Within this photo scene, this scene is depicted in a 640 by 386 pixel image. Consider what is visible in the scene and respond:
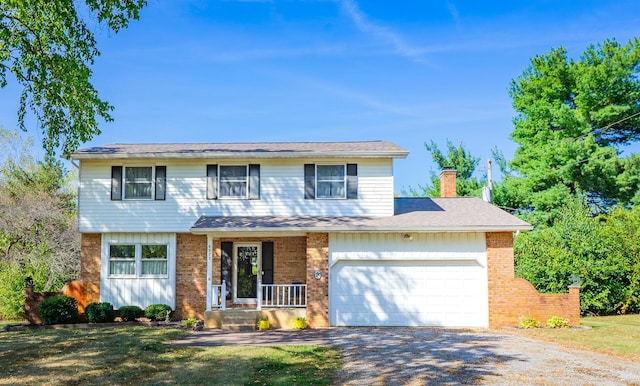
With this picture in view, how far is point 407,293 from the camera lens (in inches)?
698

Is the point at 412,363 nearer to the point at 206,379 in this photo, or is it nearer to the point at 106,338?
the point at 206,379

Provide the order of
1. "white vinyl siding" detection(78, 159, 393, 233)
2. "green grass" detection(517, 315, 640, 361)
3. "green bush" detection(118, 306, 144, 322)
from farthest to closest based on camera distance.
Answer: "white vinyl siding" detection(78, 159, 393, 233) → "green bush" detection(118, 306, 144, 322) → "green grass" detection(517, 315, 640, 361)

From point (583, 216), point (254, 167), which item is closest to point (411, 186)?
point (583, 216)

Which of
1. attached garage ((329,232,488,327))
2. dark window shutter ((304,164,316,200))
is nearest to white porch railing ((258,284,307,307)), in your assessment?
attached garage ((329,232,488,327))

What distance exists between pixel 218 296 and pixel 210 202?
313 cm

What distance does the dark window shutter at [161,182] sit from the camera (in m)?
19.0

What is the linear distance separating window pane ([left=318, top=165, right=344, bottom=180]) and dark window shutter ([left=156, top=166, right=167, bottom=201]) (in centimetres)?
522

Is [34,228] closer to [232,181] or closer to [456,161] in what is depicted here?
[232,181]

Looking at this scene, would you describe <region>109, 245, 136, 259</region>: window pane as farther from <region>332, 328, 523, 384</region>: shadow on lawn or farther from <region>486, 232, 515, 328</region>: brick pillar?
<region>486, 232, 515, 328</region>: brick pillar

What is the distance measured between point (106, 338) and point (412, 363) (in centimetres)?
802

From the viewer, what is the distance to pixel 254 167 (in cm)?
1903

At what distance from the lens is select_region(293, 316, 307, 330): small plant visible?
17.2m

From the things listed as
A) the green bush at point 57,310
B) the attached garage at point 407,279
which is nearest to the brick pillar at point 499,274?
the attached garage at point 407,279

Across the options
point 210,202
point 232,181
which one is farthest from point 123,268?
point 232,181
